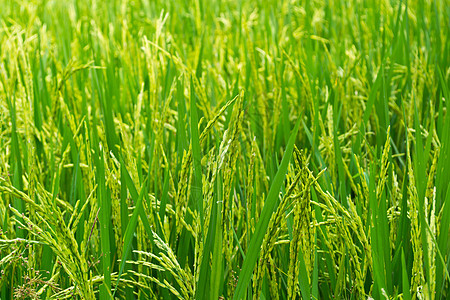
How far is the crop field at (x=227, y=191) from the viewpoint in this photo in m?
0.82

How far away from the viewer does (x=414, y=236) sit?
0.82 meters

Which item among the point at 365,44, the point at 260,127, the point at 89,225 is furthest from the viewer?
the point at 365,44

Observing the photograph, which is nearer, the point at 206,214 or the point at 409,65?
the point at 206,214

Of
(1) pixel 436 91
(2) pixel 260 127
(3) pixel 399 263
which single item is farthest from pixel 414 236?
(1) pixel 436 91

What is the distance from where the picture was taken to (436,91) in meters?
1.80

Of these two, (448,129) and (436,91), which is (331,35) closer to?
(436,91)

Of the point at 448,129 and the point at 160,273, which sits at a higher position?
the point at 448,129

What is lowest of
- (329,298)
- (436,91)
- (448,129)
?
(329,298)

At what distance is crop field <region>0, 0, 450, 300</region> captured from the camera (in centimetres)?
82

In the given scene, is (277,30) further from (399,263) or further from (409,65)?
(399,263)

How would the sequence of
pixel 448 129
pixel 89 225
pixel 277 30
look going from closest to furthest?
pixel 89 225
pixel 448 129
pixel 277 30

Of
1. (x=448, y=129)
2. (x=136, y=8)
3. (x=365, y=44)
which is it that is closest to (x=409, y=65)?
(x=365, y=44)

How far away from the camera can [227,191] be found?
0.81 metres

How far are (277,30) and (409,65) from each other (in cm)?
83
